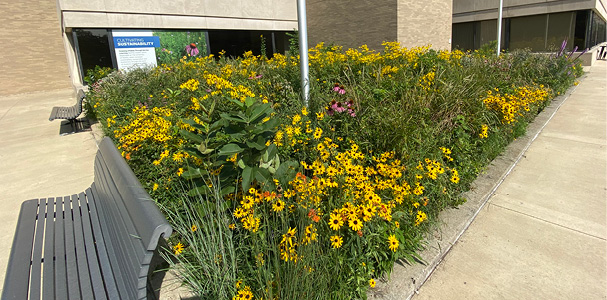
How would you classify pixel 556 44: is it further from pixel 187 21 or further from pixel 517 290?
pixel 517 290

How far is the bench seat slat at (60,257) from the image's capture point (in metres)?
1.70

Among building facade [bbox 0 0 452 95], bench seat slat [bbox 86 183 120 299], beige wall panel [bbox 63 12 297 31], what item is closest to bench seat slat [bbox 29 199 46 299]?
bench seat slat [bbox 86 183 120 299]

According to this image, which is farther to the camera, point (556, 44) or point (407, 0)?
point (556, 44)

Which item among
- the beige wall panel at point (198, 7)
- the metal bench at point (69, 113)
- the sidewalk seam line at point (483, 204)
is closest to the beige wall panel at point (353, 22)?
the beige wall panel at point (198, 7)

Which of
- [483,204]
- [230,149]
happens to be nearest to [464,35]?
[483,204]

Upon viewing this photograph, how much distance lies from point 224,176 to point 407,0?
515 inches

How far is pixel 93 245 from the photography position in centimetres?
204

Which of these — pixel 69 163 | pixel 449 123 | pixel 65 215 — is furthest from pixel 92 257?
pixel 69 163

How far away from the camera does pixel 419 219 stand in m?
2.35

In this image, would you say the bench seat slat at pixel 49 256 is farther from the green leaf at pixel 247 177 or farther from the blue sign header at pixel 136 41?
the blue sign header at pixel 136 41

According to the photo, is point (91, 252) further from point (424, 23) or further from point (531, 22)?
point (531, 22)

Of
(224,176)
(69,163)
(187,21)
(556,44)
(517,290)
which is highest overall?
(187,21)

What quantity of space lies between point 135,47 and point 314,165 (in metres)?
12.4

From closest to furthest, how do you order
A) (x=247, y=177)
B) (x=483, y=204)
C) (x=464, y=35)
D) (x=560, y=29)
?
1. (x=247, y=177)
2. (x=483, y=204)
3. (x=560, y=29)
4. (x=464, y=35)
